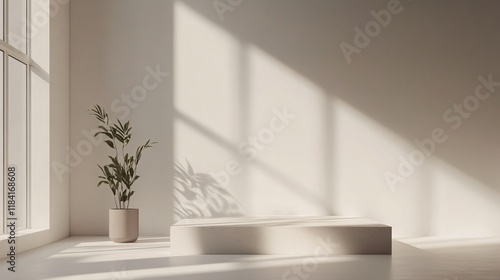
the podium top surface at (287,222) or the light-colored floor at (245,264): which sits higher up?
the podium top surface at (287,222)

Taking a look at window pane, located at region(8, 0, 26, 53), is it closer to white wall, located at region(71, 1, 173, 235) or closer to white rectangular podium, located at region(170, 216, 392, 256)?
white wall, located at region(71, 1, 173, 235)

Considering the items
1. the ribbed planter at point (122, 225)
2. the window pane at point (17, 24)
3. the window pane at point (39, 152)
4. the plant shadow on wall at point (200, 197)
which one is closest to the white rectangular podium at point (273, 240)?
the ribbed planter at point (122, 225)

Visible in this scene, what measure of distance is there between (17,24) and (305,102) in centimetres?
312

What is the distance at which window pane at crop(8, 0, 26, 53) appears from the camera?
6082 millimetres

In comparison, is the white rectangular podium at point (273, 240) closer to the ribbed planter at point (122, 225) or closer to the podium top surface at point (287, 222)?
the podium top surface at point (287, 222)

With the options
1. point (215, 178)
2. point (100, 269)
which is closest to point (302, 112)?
point (215, 178)

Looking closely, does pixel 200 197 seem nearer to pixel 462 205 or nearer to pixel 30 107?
pixel 30 107

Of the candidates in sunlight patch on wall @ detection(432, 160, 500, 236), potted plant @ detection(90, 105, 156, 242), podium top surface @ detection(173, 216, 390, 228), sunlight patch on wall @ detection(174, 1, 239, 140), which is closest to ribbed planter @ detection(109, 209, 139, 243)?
potted plant @ detection(90, 105, 156, 242)

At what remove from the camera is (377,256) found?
5.44 metres

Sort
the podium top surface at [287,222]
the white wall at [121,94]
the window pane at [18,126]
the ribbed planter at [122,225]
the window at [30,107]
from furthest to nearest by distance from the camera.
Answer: the white wall at [121,94]
the ribbed planter at [122,225]
the window at [30,107]
the window pane at [18,126]
the podium top surface at [287,222]

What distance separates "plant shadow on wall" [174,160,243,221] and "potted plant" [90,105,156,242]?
19.6 inches

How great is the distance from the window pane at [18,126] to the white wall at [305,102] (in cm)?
78

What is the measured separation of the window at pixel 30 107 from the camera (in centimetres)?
618

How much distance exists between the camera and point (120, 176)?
6.46 metres
